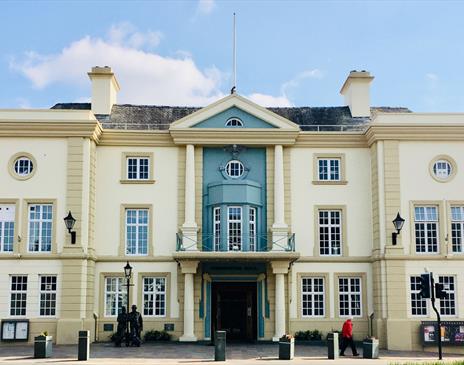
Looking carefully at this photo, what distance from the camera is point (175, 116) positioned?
3588cm

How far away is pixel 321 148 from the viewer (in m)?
32.1

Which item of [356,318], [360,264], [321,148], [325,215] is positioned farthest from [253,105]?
[356,318]

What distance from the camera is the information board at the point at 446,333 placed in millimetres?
28688

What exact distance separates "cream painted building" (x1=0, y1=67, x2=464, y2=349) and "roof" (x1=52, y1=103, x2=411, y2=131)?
1855 millimetres

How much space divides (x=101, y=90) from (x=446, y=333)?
65.5 ft

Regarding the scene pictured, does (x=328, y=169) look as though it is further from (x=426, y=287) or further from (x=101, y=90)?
(x=101, y=90)

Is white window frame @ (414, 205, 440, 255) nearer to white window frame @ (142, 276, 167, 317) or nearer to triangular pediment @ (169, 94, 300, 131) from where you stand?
triangular pediment @ (169, 94, 300, 131)

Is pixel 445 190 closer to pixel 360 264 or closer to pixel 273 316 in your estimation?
pixel 360 264

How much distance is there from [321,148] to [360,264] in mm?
5595

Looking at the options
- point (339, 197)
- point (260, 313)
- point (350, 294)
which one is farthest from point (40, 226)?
point (350, 294)

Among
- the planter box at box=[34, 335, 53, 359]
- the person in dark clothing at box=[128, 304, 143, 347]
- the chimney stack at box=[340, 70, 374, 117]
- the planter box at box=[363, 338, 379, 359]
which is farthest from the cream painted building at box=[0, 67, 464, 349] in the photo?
the planter box at box=[34, 335, 53, 359]

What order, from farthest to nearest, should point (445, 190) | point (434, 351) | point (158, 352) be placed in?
point (445, 190) < point (434, 351) < point (158, 352)

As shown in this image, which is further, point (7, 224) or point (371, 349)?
point (7, 224)

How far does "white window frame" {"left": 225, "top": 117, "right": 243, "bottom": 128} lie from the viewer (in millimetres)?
31891
